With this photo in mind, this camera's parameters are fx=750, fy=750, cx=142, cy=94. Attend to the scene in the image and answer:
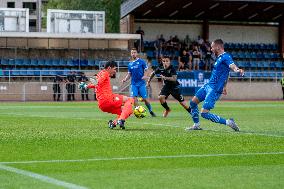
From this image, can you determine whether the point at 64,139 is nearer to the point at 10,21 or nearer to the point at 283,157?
the point at 283,157

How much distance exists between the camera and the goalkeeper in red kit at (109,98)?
17.3 m

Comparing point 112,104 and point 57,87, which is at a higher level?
point 57,87

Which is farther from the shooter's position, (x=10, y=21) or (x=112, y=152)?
(x=10, y=21)

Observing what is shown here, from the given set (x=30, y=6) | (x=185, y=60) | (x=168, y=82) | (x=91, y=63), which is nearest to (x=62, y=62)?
(x=91, y=63)

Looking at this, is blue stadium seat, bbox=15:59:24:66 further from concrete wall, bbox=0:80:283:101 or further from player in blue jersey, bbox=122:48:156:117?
player in blue jersey, bbox=122:48:156:117

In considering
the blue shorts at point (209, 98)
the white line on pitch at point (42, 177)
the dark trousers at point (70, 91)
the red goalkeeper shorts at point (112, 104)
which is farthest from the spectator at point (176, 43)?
the white line on pitch at point (42, 177)

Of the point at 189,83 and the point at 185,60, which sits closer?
the point at 189,83

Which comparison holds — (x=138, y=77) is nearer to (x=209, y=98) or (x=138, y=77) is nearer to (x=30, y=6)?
(x=209, y=98)

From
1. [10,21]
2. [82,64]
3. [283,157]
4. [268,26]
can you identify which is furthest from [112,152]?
[268,26]

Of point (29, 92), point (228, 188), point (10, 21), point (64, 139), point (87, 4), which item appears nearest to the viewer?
point (228, 188)

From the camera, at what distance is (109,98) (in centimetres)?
1759

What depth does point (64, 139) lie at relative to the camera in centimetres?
1425

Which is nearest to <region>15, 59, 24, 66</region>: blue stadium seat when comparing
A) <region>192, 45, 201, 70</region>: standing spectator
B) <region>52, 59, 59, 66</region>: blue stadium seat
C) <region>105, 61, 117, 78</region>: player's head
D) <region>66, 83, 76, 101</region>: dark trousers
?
<region>52, 59, 59, 66</region>: blue stadium seat

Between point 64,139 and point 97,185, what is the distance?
A: 20.4 ft
